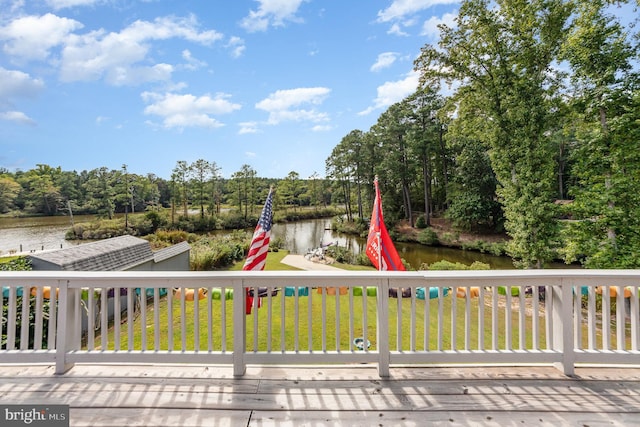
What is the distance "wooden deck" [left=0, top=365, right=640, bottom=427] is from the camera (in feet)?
5.69

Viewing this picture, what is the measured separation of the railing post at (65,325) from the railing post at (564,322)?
3707 millimetres

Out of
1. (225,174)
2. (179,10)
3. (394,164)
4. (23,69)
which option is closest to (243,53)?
(179,10)

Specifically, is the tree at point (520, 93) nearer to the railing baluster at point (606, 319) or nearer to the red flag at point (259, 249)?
the railing baluster at point (606, 319)

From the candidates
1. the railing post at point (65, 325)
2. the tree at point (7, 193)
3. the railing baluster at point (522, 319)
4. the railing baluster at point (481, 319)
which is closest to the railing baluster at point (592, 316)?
the railing baluster at point (522, 319)

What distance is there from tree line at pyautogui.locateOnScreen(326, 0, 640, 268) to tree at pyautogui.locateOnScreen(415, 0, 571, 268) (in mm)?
30

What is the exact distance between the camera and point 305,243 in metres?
19.9

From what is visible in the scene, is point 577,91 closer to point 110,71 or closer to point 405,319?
point 405,319

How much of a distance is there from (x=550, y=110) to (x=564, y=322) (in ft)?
30.6


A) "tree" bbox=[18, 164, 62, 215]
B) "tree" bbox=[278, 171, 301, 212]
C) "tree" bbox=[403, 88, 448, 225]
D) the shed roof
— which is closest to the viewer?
the shed roof

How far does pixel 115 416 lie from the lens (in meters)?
1.76

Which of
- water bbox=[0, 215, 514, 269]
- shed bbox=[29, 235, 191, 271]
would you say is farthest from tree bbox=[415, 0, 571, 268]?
shed bbox=[29, 235, 191, 271]

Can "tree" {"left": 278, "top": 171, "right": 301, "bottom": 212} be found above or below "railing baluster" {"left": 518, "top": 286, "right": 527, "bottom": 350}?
above

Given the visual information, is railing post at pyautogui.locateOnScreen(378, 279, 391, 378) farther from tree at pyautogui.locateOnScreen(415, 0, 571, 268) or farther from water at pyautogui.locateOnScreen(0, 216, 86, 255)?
water at pyautogui.locateOnScreen(0, 216, 86, 255)

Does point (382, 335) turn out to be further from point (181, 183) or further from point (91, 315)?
point (181, 183)
